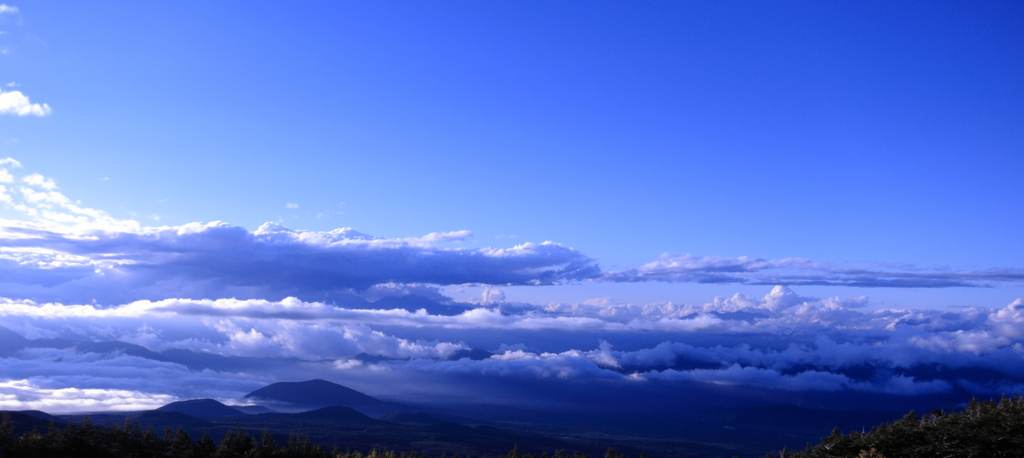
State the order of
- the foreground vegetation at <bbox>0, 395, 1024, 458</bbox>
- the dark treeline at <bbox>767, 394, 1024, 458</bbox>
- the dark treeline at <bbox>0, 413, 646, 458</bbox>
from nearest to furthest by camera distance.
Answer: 1. the dark treeline at <bbox>767, 394, 1024, 458</bbox>
2. the foreground vegetation at <bbox>0, 395, 1024, 458</bbox>
3. the dark treeline at <bbox>0, 413, 646, 458</bbox>

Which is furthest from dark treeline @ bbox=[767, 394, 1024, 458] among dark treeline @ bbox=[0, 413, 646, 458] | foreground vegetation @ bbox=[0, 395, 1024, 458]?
dark treeline @ bbox=[0, 413, 646, 458]

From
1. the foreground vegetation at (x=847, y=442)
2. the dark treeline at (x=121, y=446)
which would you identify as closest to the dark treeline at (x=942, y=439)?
the foreground vegetation at (x=847, y=442)

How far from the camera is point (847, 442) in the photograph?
68500 mm

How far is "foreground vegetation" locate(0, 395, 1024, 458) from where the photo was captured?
194 feet

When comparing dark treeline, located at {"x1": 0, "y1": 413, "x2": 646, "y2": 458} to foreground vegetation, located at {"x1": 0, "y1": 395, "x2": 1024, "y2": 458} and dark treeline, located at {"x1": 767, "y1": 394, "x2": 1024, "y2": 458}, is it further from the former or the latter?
dark treeline, located at {"x1": 767, "y1": 394, "x2": 1024, "y2": 458}

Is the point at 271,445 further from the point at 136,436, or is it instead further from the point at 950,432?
the point at 950,432

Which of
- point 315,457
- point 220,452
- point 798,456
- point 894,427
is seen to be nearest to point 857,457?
point 798,456

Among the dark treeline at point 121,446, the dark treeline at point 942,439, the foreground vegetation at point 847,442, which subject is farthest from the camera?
the dark treeline at point 121,446

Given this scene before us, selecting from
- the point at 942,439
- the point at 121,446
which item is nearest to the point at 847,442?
the point at 942,439

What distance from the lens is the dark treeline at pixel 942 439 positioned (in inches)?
2224

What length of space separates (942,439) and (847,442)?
928 centimetres

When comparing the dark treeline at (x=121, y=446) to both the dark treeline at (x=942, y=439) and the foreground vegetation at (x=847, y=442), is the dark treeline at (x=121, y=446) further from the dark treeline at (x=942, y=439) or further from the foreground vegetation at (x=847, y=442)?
the dark treeline at (x=942, y=439)

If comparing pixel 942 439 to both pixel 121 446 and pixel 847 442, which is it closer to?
pixel 847 442

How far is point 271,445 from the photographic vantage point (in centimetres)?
10181
